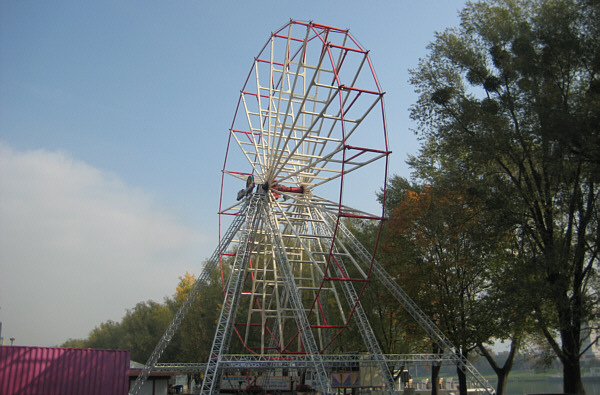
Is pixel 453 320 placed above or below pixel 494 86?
below

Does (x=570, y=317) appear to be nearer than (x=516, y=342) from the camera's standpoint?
Yes

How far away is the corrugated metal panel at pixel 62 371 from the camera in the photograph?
1928 cm

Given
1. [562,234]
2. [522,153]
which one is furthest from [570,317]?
[522,153]

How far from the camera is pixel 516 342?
933 inches

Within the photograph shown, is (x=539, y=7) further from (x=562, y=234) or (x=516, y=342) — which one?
(x=516, y=342)

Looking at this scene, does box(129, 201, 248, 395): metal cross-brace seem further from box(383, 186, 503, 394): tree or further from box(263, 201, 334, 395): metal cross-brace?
box(383, 186, 503, 394): tree

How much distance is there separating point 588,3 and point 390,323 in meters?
20.0

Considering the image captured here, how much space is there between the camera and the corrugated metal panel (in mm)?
19281

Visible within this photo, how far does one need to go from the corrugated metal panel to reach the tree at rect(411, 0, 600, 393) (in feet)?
53.4

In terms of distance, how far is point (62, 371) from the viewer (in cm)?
2019

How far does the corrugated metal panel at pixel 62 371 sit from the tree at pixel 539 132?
1629 centimetres

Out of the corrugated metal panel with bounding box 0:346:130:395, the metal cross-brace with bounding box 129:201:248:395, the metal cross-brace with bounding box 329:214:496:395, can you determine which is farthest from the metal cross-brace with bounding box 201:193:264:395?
the metal cross-brace with bounding box 329:214:496:395

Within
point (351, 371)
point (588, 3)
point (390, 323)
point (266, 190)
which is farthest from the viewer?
point (390, 323)

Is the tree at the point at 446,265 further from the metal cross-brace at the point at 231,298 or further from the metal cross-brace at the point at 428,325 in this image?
the metal cross-brace at the point at 231,298
